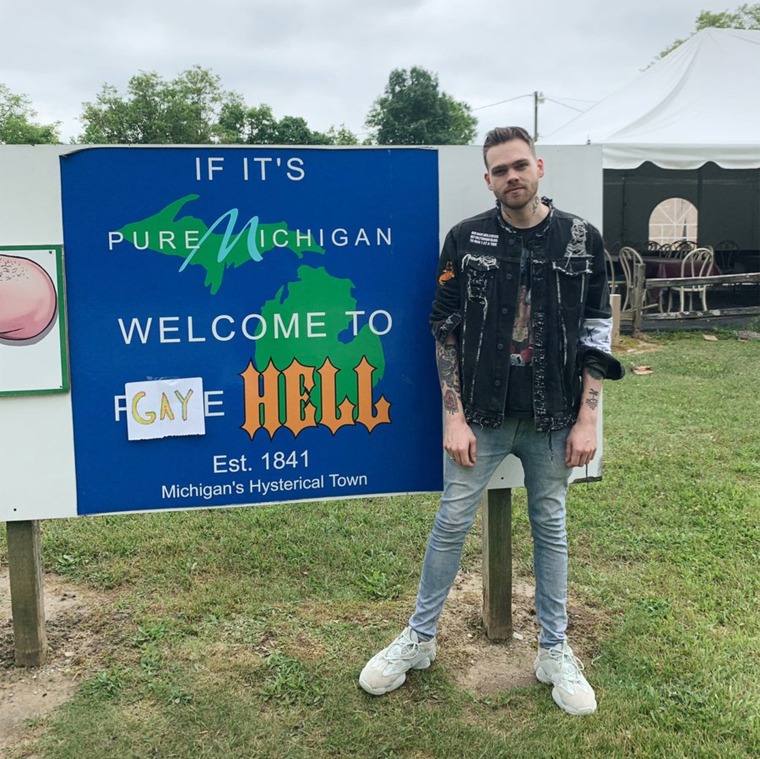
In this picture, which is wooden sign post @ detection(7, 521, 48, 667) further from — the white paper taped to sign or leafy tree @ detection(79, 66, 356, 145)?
leafy tree @ detection(79, 66, 356, 145)

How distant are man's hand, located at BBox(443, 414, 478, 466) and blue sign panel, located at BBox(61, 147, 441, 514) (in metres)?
0.31

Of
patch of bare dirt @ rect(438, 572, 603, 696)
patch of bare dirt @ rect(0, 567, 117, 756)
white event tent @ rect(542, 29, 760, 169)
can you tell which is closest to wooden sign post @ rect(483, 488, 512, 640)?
patch of bare dirt @ rect(438, 572, 603, 696)

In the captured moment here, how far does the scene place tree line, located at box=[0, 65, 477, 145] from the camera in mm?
48125

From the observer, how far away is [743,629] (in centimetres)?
290

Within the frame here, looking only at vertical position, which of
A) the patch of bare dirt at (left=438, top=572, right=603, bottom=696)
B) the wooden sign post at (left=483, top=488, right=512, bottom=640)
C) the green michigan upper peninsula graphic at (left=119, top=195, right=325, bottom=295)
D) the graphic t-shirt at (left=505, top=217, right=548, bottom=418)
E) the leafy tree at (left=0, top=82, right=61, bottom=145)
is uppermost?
the leafy tree at (left=0, top=82, right=61, bottom=145)

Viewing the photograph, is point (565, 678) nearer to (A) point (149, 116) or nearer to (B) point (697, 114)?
(B) point (697, 114)

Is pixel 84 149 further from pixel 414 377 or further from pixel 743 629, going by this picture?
pixel 743 629

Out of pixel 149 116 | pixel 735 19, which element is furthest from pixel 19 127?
pixel 735 19

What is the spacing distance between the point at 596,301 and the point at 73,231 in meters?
1.64

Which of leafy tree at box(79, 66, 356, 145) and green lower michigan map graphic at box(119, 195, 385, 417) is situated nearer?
green lower michigan map graphic at box(119, 195, 385, 417)

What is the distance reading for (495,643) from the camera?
290cm

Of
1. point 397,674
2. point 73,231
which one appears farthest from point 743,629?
point 73,231

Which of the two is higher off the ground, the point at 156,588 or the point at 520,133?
the point at 520,133

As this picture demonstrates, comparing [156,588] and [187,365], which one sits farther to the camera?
[156,588]
